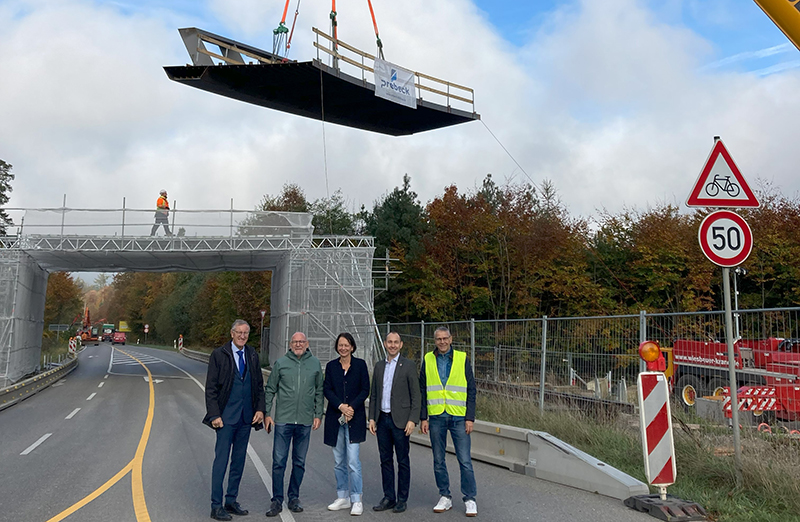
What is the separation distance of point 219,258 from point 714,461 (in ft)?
79.0

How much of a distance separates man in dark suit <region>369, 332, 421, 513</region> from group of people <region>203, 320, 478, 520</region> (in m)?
0.01

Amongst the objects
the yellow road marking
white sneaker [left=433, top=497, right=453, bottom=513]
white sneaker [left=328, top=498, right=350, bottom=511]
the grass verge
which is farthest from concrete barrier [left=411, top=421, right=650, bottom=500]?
the yellow road marking

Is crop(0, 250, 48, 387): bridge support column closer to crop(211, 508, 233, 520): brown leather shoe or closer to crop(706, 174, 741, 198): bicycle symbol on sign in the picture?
crop(211, 508, 233, 520): brown leather shoe

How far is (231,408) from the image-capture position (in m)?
6.16

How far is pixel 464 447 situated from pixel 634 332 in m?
4.38

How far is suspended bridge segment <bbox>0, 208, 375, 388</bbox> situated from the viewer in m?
24.2

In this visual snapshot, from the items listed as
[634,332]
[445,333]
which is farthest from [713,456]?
[445,333]

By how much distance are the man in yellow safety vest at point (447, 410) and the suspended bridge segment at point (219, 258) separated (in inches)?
726

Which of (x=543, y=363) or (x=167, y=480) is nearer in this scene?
(x=167, y=480)

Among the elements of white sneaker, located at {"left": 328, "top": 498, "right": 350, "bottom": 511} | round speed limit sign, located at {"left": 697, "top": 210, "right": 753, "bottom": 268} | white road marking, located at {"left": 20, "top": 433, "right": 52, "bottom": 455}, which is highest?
round speed limit sign, located at {"left": 697, "top": 210, "right": 753, "bottom": 268}

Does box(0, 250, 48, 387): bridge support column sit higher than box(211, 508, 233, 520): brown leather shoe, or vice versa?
box(0, 250, 48, 387): bridge support column

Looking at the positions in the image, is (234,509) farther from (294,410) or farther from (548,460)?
(548,460)

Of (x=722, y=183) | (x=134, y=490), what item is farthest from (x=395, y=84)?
(x=134, y=490)

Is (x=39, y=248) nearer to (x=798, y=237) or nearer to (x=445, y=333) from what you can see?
(x=445, y=333)
